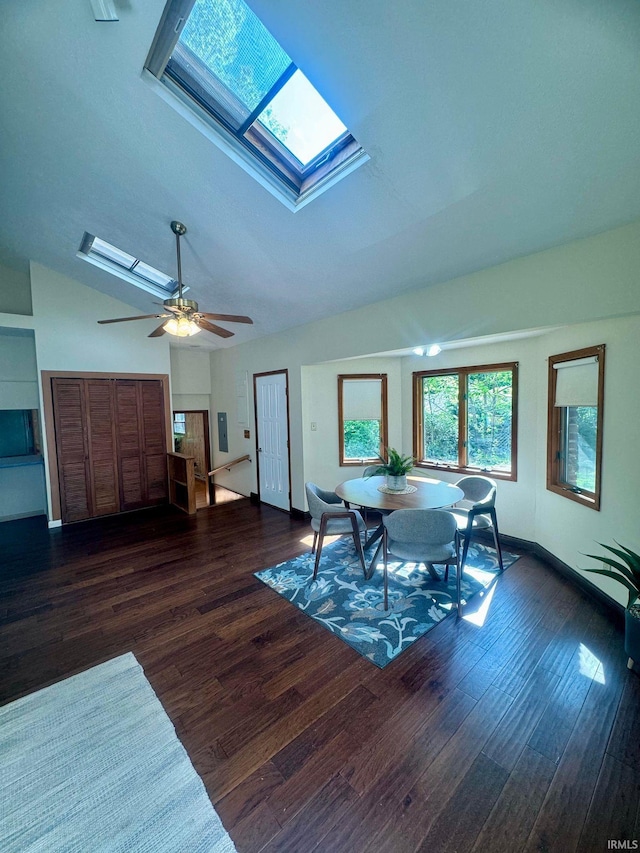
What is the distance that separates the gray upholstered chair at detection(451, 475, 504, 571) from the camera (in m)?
3.04

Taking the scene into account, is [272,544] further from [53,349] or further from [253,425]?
[53,349]

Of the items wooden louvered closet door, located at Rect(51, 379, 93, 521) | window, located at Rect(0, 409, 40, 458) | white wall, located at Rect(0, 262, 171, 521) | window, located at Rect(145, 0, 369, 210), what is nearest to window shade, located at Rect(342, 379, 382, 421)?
window, located at Rect(145, 0, 369, 210)

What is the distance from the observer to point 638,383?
237 centimetres

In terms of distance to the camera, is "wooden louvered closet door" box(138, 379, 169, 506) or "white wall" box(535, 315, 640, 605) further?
"wooden louvered closet door" box(138, 379, 169, 506)

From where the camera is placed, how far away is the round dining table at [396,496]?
118 inches

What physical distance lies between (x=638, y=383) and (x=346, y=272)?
8.38 feet

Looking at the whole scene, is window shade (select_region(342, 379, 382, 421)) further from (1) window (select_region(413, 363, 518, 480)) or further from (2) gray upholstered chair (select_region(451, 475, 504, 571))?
(2) gray upholstered chair (select_region(451, 475, 504, 571))

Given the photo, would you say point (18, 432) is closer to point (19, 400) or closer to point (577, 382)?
point (19, 400)

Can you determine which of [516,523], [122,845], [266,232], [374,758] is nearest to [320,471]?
[516,523]

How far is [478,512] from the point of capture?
3.07m

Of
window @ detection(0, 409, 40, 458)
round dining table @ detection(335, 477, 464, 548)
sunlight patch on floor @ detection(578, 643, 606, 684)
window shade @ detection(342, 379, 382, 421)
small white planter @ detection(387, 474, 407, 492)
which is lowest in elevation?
sunlight patch on floor @ detection(578, 643, 606, 684)

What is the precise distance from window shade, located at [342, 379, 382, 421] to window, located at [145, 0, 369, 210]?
282 centimetres

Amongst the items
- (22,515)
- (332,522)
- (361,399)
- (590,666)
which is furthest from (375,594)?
(22,515)

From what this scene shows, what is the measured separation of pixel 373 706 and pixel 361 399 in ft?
12.5
